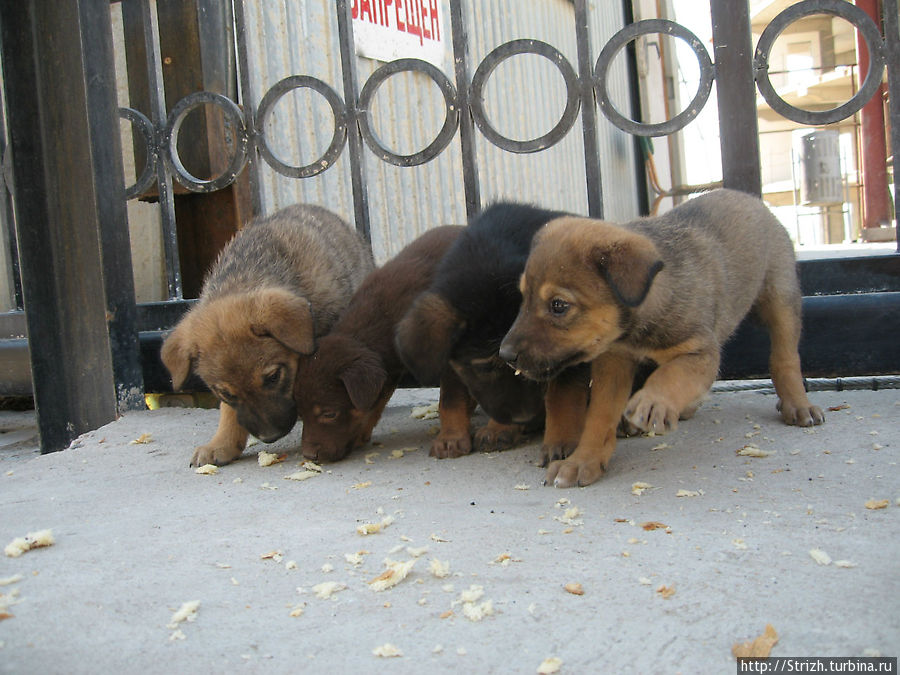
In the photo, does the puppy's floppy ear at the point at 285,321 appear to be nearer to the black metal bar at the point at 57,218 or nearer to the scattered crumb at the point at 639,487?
the black metal bar at the point at 57,218

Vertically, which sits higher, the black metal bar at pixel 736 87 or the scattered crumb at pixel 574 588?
the black metal bar at pixel 736 87

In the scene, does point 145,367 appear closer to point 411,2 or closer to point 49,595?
point 49,595

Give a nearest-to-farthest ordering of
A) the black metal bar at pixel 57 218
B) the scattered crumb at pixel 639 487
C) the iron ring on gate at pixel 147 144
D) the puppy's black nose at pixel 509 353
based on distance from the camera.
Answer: the scattered crumb at pixel 639 487, the puppy's black nose at pixel 509 353, the black metal bar at pixel 57 218, the iron ring on gate at pixel 147 144

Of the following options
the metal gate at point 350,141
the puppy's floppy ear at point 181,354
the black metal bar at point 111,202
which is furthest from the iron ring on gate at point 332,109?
the puppy's floppy ear at point 181,354

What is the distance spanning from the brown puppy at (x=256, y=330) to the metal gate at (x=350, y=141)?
535 millimetres

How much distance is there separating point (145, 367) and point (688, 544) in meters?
3.68

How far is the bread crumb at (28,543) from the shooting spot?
258cm

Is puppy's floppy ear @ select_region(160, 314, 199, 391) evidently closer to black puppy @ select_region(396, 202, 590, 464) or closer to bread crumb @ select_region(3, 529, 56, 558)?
black puppy @ select_region(396, 202, 590, 464)

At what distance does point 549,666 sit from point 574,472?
1410 millimetres

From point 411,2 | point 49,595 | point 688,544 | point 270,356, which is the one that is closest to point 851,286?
point 688,544

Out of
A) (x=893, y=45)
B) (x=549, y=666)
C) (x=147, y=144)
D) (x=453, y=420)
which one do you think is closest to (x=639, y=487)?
(x=453, y=420)

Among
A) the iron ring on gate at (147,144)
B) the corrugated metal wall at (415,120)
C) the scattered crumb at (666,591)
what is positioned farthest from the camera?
the corrugated metal wall at (415,120)

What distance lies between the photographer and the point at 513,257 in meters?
3.61

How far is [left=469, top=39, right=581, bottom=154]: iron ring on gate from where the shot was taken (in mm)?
4180
